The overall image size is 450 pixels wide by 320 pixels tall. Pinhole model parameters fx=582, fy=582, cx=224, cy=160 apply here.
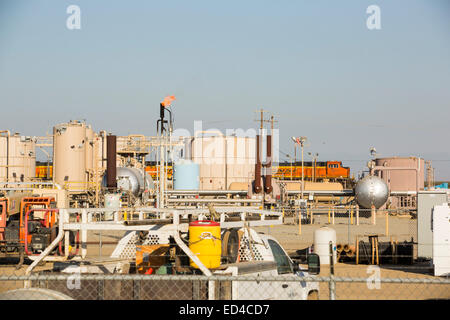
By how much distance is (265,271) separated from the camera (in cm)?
823

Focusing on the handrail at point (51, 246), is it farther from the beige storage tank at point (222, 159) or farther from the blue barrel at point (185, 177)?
the beige storage tank at point (222, 159)

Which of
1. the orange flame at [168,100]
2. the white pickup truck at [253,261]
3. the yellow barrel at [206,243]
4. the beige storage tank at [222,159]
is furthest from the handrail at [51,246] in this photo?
the beige storage tank at [222,159]

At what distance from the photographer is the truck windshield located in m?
9.02

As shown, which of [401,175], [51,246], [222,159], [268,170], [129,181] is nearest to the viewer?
[51,246]

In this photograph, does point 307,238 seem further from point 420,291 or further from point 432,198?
point 420,291

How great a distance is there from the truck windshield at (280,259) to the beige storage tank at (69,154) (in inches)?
1391

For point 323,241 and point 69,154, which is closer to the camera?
point 323,241

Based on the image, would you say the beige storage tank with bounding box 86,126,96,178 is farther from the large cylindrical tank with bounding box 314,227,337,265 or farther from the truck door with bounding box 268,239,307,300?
the truck door with bounding box 268,239,307,300

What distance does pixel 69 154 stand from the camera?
4322 centimetres

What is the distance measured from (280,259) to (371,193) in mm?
33137

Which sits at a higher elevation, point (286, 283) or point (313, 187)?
point (286, 283)

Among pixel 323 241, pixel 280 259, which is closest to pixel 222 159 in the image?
pixel 323 241

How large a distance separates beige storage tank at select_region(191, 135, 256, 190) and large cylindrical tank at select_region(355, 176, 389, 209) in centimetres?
1791

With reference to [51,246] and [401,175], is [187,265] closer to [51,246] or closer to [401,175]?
[51,246]
